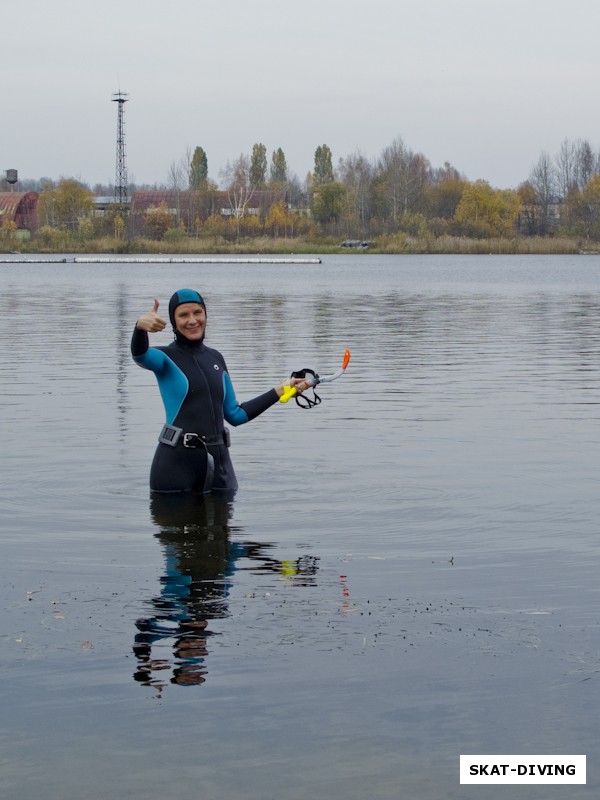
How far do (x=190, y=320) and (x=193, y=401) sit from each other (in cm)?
59

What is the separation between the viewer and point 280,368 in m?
20.9

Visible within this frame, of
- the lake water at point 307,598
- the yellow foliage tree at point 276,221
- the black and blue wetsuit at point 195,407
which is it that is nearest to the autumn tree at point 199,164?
the yellow foliage tree at point 276,221

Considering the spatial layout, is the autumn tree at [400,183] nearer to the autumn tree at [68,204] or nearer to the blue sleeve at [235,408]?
the autumn tree at [68,204]

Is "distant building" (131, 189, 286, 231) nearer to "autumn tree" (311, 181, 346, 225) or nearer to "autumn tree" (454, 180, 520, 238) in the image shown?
"autumn tree" (311, 181, 346, 225)

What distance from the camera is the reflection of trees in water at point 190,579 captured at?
6.24m

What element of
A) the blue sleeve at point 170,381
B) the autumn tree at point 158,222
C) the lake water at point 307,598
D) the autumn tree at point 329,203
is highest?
the autumn tree at point 329,203

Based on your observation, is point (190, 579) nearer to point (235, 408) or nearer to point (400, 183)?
point (235, 408)

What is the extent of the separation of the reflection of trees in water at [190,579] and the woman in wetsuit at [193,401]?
295 millimetres

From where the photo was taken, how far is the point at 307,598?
747 centimetres

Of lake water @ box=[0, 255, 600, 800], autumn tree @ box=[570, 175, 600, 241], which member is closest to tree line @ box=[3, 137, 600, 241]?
autumn tree @ box=[570, 175, 600, 241]

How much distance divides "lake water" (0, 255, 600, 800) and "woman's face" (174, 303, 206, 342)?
1.30 m

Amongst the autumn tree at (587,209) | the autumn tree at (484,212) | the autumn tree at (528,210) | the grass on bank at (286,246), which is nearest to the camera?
the grass on bank at (286,246)

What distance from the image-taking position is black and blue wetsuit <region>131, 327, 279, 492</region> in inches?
391

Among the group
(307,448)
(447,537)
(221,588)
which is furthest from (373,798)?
(307,448)
